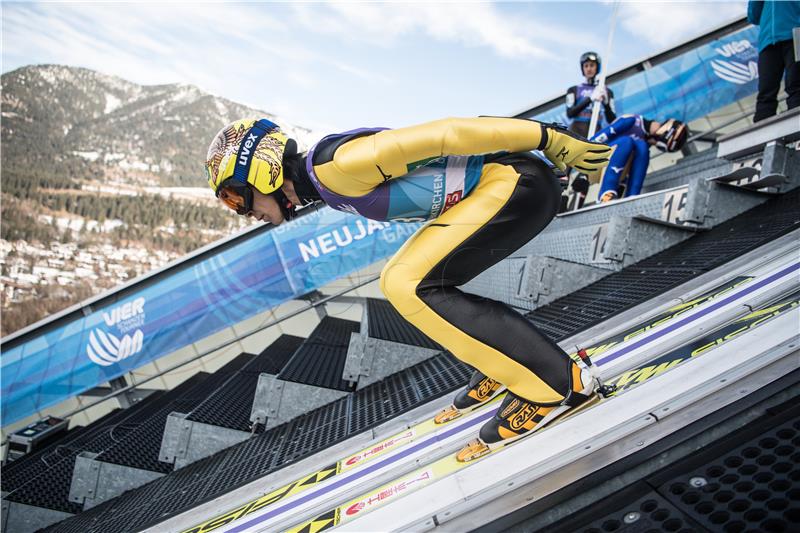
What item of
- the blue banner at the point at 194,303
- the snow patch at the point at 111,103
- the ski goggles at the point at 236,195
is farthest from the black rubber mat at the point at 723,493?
the snow patch at the point at 111,103

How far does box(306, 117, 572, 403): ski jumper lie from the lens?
1631mm

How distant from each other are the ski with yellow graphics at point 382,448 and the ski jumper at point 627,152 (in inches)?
103

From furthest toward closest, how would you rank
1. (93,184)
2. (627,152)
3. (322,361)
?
1. (93,184)
2. (627,152)
3. (322,361)

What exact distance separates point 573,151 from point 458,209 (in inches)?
17.3

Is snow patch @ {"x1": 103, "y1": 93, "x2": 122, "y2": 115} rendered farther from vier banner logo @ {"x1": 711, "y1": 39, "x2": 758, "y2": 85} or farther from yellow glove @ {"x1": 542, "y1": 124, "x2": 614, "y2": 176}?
yellow glove @ {"x1": 542, "y1": 124, "x2": 614, "y2": 176}

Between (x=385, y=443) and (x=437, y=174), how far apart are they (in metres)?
1.17

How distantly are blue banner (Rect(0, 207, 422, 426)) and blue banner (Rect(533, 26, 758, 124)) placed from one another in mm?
3347

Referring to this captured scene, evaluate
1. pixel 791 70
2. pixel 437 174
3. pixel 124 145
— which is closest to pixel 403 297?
pixel 437 174

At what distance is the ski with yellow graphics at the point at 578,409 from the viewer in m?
1.67

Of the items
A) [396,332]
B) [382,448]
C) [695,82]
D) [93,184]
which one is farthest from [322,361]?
[93,184]

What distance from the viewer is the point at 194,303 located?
677 centimetres

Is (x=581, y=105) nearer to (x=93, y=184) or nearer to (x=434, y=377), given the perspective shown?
(x=434, y=377)

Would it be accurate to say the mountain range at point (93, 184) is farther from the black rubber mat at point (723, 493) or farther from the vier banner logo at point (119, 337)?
the black rubber mat at point (723, 493)

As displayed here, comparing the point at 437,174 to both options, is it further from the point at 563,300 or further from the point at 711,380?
the point at 563,300
